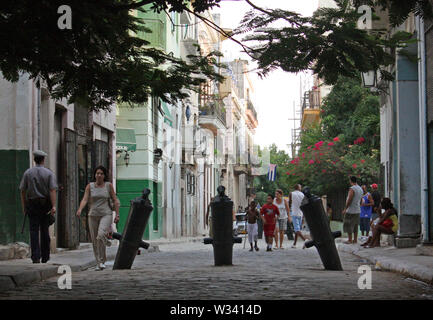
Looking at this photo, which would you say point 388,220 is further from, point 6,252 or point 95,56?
point 95,56

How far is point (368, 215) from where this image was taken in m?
23.9

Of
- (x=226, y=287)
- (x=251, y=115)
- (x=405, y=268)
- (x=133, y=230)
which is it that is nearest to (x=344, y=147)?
(x=133, y=230)

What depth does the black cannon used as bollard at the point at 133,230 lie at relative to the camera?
1257 cm

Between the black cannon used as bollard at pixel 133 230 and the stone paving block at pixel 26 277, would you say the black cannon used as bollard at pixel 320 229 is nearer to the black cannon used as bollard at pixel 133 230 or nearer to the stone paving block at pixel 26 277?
the black cannon used as bollard at pixel 133 230

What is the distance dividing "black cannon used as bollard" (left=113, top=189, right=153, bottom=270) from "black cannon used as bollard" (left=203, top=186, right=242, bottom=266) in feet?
3.72

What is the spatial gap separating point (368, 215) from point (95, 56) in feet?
50.5

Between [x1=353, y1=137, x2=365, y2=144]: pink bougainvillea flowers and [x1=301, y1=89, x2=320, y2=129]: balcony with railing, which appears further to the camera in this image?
[x1=301, y1=89, x2=320, y2=129]: balcony with railing

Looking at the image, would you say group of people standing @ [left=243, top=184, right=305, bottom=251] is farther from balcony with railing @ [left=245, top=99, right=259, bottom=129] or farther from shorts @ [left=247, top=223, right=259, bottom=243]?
balcony with railing @ [left=245, top=99, right=259, bottom=129]

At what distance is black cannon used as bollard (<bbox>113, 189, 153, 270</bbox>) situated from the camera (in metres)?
12.6

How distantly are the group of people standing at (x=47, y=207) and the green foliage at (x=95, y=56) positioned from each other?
7.89 feet

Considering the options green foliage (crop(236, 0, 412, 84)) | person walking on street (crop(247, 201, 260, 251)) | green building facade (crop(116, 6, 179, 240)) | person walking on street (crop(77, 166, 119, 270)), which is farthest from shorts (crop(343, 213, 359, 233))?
green foliage (crop(236, 0, 412, 84))

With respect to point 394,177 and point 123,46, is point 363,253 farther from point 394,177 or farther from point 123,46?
point 123,46
